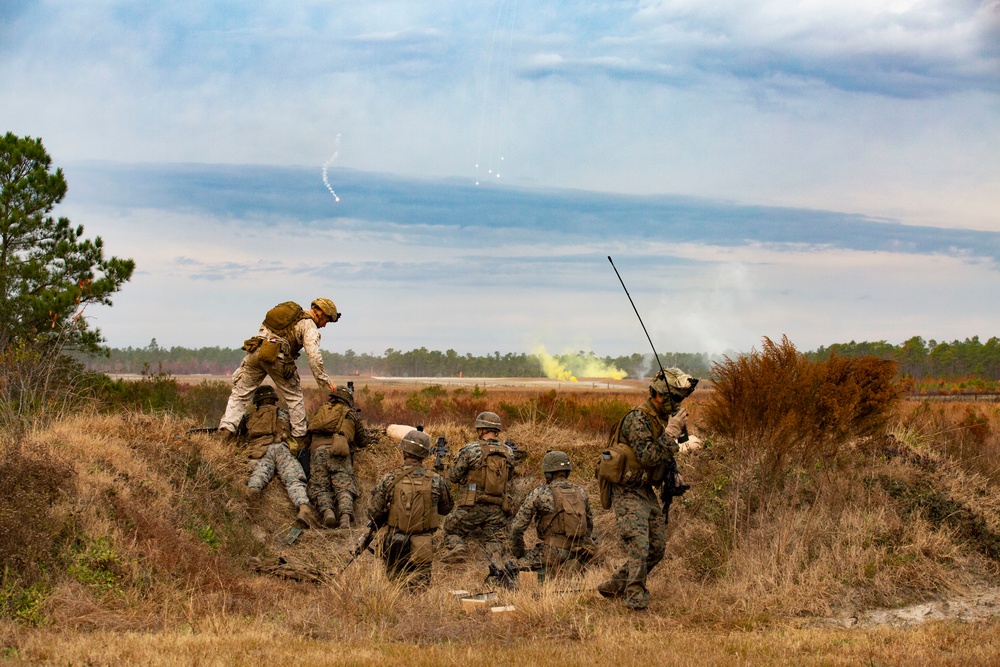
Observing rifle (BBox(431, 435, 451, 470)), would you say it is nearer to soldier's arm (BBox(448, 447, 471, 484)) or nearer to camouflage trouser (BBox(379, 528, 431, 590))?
soldier's arm (BBox(448, 447, 471, 484))

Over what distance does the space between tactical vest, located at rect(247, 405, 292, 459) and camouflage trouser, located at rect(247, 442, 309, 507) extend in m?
0.16

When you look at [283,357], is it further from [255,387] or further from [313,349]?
[313,349]

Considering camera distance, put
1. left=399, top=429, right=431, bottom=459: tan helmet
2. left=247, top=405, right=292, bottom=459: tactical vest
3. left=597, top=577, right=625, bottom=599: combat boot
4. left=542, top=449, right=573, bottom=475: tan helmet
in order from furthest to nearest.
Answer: left=247, top=405, right=292, bottom=459: tactical vest, left=542, top=449, right=573, bottom=475: tan helmet, left=399, top=429, right=431, bottom=459: tan helmet, left=597, top=577, right=625, bottom=599: combat boot

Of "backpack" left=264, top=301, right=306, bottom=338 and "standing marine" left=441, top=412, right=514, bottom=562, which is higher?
"backpack" left=264, top=301, right=306, bottom=338

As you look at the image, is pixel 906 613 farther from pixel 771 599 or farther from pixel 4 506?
pixel 4 506

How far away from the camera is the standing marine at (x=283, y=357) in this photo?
13.8 m

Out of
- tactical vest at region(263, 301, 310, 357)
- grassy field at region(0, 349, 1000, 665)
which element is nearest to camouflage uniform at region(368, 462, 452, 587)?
grassy field at region(0, 349, 1000, 665)

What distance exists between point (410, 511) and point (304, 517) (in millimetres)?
3343

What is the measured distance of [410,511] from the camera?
9.95m

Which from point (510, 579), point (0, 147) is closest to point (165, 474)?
point (510, 579)

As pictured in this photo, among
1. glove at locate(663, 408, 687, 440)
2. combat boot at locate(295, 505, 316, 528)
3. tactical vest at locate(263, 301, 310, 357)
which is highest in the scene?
tactical vest at locate(263, 301, 310, 357)

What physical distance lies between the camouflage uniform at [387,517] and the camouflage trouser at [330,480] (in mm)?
3306

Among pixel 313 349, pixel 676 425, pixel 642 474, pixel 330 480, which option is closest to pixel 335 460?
pixel 330 480

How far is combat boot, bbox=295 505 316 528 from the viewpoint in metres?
12.8
